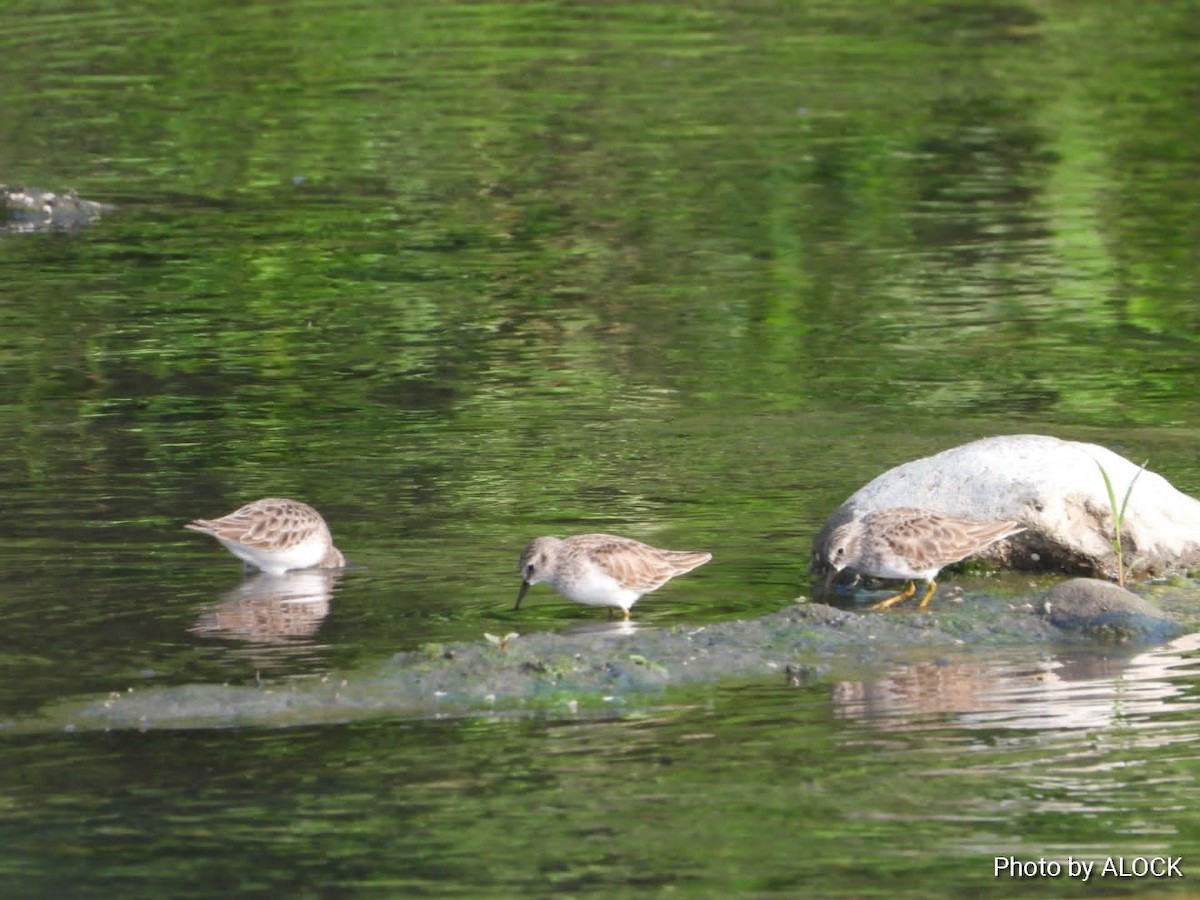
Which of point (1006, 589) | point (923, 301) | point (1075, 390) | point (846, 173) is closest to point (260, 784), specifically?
point (1006, 589)

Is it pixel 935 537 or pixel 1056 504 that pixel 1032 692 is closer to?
pixel 935 537

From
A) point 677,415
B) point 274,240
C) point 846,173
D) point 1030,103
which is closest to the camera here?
point 677,415

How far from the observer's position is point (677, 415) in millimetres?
15266

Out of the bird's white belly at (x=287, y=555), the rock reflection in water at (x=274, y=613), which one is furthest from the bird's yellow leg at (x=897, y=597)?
the bird's white belly at (x=287, y=555)

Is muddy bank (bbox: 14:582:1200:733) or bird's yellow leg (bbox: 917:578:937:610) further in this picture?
bird's yellow leg (bbox: 917:578:937:610)

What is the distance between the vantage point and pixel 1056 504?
461 inches

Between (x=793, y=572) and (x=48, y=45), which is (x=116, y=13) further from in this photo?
(x=793, y=572)

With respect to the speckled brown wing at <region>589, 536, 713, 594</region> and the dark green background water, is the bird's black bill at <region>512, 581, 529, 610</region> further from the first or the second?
the speckled brown wing at <region>589, 536, 713, 594</region>

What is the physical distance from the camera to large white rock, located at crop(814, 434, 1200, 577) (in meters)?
11.7

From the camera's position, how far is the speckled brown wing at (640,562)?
1073 cm

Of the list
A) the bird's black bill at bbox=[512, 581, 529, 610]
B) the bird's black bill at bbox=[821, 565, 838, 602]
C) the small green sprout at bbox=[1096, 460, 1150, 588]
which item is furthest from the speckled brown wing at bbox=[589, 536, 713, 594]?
the small green sprout at bbox=[1096, 460, 1150, 588]

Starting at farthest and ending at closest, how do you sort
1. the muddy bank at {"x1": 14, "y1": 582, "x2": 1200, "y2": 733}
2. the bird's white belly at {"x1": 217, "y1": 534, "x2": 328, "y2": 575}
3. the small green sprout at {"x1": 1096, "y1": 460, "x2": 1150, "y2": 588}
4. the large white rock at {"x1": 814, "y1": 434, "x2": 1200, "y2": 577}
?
the large white rock at {"x1": 814, "y1": 434, "x2": 1200, "y2": 577}
the bird's white belly at {"x1": 217, "y1": 534, "x2": 328, "y2": 575}
the small green sprout at {"x1": 1096, "y1": 460, "x2": 1150, "y2": 588}
the muddy bank at {"x1": 14, "y1": 582, "x2": 1200, "y2": 733}

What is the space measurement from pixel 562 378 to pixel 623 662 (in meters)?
6.64

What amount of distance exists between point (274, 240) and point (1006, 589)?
35.6 ft
